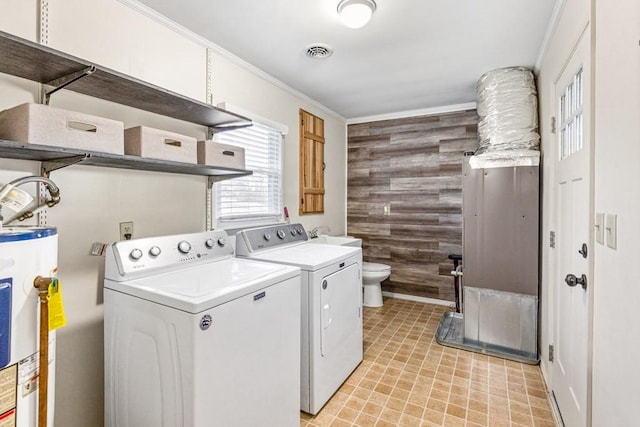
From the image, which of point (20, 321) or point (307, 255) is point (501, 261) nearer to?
point (307, 255)

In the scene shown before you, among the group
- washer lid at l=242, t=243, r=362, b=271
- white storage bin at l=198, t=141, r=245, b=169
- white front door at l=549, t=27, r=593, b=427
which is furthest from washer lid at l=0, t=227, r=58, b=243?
white front door at l=549, t=27, r=593, b=427

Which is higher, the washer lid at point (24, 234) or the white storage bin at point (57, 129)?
the white storage bin at point (57, 129)

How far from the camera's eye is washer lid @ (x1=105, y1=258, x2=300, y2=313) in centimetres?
126

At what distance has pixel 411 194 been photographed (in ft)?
13.0

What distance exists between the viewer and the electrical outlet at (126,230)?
175cm

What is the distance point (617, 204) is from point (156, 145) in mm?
1920

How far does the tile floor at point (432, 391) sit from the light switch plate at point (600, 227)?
1.25 m

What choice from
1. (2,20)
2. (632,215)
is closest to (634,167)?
(632,215)

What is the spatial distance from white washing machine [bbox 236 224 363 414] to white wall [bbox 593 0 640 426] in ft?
4.16

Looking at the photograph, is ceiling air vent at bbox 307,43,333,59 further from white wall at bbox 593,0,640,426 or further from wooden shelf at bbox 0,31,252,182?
white wall at bbox 593,0,640,426

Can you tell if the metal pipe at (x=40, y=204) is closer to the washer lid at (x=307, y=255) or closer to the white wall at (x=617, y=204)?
the washer lid at (x=307, y=255)

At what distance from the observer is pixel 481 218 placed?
→ 2.71 meters

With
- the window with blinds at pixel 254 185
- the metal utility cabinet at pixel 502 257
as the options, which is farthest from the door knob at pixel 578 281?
the window with blinds at pixel 254 185

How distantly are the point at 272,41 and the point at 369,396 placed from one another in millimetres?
2485
